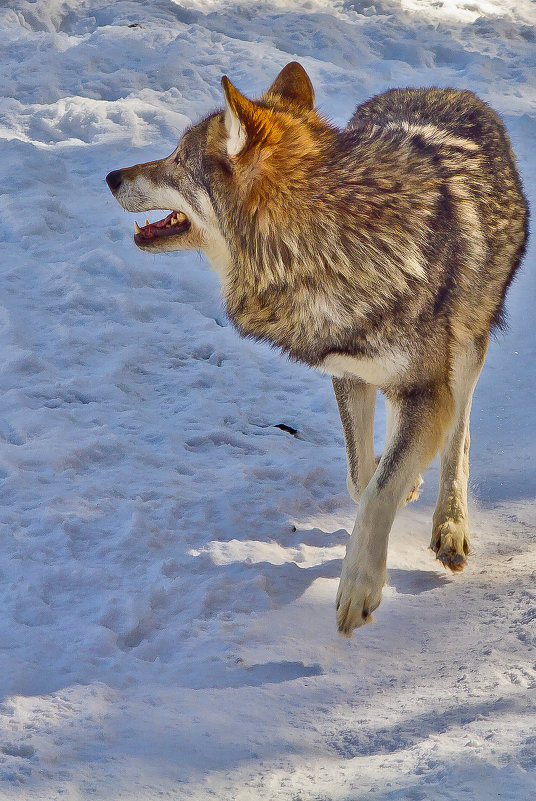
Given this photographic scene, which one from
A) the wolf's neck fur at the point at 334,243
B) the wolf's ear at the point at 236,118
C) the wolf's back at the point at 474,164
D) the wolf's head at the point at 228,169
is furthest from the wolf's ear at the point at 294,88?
the wolf's ear at the point at 236,118

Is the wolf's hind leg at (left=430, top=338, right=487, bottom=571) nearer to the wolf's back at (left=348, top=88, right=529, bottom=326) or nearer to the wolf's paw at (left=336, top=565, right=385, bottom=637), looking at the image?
the wolf's back at (left=348, top=88, right=529, bottom=326)

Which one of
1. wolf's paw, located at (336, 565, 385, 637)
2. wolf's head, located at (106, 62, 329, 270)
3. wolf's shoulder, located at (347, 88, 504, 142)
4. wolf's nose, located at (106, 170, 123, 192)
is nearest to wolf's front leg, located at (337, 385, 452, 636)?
wolf's paw, located at (336, 565, 385, 637)

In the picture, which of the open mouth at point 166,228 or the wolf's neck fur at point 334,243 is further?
the open mouth at point 166,228

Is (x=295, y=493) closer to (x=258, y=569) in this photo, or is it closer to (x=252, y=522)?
(x=252, y=522)

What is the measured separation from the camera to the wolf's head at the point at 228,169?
111 inches

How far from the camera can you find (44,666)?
259 centimetres

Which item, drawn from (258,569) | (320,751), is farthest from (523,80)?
(320,751)

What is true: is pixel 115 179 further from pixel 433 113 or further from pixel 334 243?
pixel 433 113

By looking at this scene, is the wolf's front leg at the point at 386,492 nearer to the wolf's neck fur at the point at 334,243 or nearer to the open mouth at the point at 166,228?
the wolf's neck fur at the point at 334,243

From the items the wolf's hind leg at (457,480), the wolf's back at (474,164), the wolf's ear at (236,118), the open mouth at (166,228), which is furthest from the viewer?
the wolf's hind leg at (457,480)

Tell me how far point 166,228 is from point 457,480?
5.22 ft

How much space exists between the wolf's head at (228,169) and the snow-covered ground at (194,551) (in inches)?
43.4

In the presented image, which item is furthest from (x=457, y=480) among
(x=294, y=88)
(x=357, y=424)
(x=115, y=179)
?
(x=115, y=179)

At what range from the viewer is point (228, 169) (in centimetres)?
287
